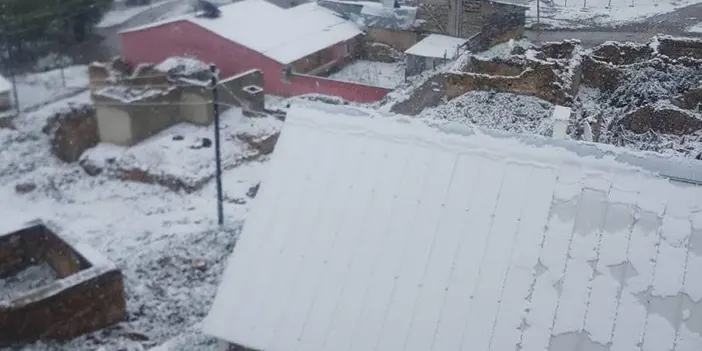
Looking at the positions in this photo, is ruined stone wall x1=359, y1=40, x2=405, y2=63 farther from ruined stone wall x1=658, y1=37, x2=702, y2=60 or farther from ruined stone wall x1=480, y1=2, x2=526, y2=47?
ruined stone wall x1=658, y1=37, x2=702, y2=60

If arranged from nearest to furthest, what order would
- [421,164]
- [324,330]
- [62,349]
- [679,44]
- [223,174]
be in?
1. [324,330]
2. [421,164]
3. [62,349]
4. [223,174]
5. [679,44]

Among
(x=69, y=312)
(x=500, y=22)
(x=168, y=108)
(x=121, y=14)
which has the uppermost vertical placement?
(x=500, y=22)

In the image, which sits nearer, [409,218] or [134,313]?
[409,218]

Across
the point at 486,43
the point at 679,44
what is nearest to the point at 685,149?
the point at 679,44

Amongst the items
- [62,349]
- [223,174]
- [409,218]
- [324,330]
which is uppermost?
[409,218]

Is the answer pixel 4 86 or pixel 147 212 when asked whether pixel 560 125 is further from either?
pixel 4 86

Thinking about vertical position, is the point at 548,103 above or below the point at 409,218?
below

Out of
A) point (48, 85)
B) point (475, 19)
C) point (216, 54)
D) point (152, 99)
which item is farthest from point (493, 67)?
point (48, 85)

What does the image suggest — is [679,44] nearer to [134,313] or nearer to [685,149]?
[685,149]
